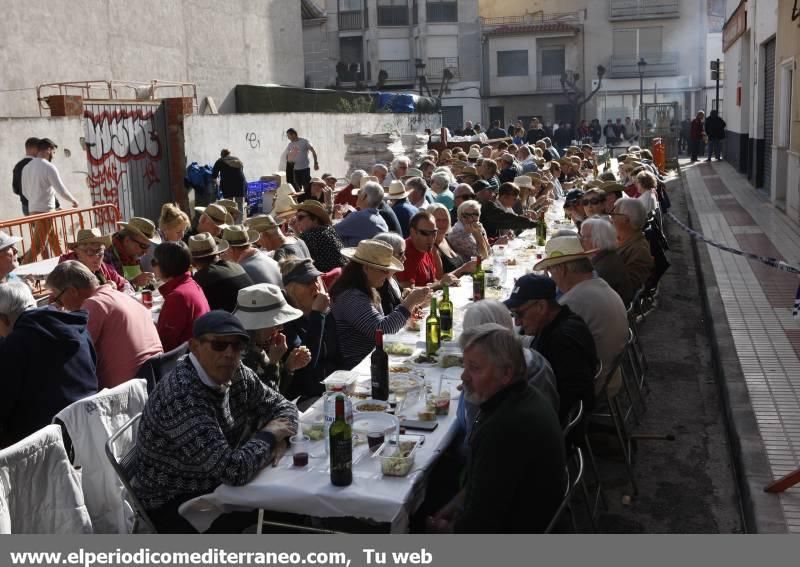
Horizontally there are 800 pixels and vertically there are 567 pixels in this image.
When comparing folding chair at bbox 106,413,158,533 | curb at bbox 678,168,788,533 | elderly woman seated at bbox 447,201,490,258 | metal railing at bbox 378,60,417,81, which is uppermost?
metal railing at bbox 378,60,417,81

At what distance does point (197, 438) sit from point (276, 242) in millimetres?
4652

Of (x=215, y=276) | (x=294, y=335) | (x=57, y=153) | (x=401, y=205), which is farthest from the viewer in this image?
(x=57, y=153)

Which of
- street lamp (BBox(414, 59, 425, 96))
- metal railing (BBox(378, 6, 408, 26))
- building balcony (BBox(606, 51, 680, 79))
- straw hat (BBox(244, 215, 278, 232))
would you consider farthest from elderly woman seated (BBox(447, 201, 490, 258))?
metal railing (BBox(378, 6, 408, 26))

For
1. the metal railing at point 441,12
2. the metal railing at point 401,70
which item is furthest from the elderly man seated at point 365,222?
the metal railing at point 441,12

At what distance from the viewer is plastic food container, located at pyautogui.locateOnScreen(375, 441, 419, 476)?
Answer: 4.07 m

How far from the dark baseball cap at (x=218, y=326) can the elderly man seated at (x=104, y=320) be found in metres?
1.71

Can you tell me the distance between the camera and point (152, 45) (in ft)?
81.4

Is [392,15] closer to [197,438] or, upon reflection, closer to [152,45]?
[152,45]

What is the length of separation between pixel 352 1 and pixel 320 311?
5270cm

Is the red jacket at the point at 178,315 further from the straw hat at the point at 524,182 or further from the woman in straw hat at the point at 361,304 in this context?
the straw hat at the point at 524,182

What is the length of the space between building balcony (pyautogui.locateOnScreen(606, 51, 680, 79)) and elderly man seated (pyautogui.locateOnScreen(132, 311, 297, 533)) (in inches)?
2099

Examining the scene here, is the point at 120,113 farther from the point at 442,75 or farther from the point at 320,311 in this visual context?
the point at 442,75

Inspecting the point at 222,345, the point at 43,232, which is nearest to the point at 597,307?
the point at 222,345

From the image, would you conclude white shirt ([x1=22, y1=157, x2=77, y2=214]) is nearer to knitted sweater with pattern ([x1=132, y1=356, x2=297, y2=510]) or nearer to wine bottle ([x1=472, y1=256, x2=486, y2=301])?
wine bottle ([x1=472, y1=256, x2=486, y2=301])
